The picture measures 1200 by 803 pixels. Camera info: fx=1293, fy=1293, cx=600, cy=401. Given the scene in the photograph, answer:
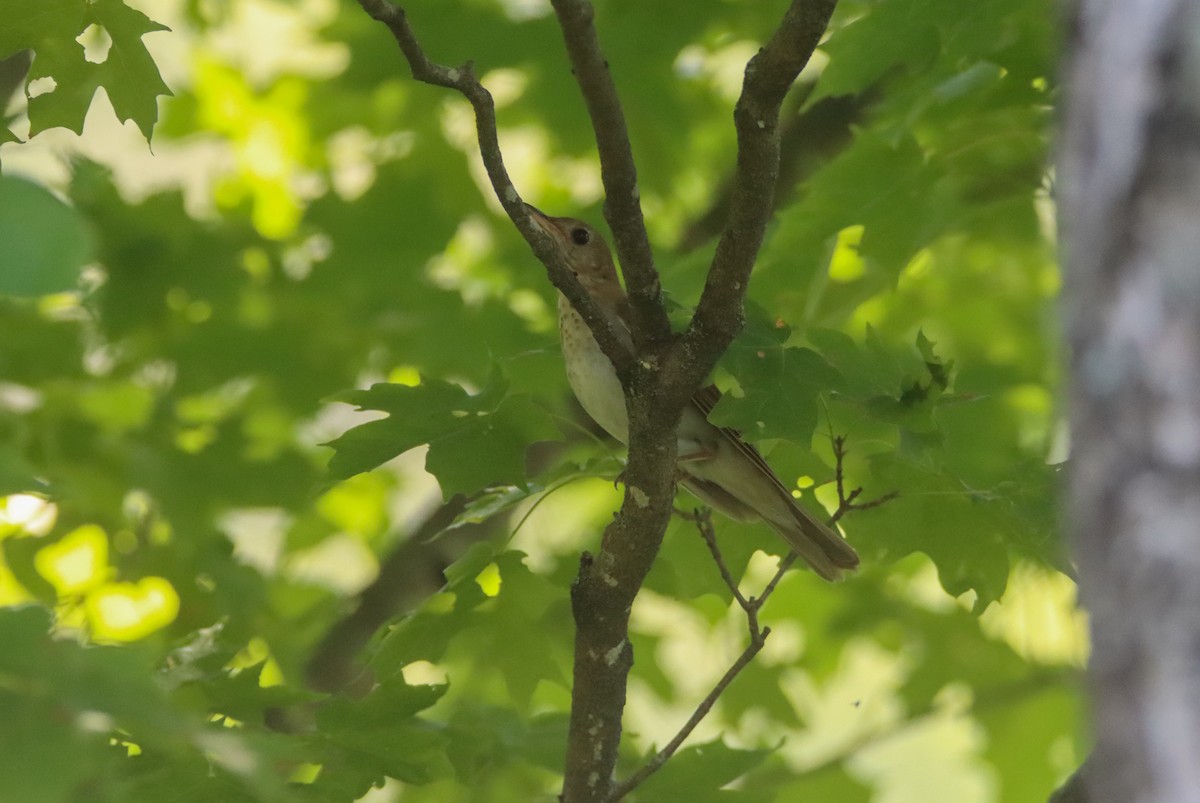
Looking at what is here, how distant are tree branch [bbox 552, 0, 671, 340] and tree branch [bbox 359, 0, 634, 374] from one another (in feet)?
0.29

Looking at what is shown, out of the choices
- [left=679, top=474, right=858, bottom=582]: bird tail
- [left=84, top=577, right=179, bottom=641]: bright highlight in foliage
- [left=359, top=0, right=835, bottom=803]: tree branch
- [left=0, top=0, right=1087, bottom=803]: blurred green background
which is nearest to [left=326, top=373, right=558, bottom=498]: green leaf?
[left=0, top=0, right=1087, bottom=803]: blurred green background

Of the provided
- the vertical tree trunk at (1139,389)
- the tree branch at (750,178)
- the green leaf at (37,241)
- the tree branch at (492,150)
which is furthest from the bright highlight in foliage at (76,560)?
the vertical tree trunk at (1139,389)

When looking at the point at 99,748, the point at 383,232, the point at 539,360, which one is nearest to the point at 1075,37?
the point at 99,748

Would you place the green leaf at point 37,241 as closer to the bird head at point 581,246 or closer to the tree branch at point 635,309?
the tree branch at point 635,309

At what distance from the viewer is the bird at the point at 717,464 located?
12.3 feet

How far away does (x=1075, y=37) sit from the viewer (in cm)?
119

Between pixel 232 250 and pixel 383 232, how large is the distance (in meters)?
0.66

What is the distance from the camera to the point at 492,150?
244 centimetres

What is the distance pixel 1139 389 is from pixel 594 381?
2.86 metres

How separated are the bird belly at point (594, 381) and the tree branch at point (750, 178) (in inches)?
50.6

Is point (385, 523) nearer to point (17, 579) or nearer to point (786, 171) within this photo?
point (17, 579)

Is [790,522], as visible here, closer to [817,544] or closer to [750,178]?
[817,544]

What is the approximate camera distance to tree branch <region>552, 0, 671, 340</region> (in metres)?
2.26

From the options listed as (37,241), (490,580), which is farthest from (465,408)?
(37,241)
